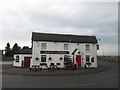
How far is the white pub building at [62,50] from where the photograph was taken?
24.6 meters

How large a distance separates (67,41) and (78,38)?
3141 millimetres

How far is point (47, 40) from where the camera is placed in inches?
995

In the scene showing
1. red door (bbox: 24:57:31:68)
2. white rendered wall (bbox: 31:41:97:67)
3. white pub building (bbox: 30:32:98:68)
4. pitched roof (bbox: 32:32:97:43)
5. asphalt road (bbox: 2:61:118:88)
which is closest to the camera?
Result: asphalt road (bbox: 2:61:118:88)

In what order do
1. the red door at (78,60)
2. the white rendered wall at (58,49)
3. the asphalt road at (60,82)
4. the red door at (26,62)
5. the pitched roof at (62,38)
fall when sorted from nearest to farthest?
the asphalt road at (60,82) < the white rendered wall at (58,49) < the pitched roof at (62,38) < the red door at (78,60) < the red door at (26,62)

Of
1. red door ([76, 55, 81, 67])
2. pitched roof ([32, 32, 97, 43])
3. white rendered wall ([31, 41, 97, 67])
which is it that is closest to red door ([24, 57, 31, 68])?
white rendered wall ([31, 41, 97, 67])

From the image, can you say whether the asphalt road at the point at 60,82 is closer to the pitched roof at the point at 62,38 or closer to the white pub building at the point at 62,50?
the white pub building at the point at 62,50

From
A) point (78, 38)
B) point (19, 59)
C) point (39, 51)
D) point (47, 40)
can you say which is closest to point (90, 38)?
point (78, 38)

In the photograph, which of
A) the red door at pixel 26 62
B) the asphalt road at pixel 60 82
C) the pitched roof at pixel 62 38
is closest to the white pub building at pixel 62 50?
the pitched roof at pixel 62 38

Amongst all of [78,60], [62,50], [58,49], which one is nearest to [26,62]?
[58,49]

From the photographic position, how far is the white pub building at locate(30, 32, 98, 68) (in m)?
24.6

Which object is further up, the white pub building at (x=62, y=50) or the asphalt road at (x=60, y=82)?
the white pub building at (x=62, y=50)

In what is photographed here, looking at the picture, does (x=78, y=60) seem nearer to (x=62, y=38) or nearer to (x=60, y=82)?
(x=62, y=38)

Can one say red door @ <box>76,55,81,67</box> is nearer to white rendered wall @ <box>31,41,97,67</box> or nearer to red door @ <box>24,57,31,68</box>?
white rendered wall @ <box>31,41,97,67</box>

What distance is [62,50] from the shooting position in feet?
84.4
